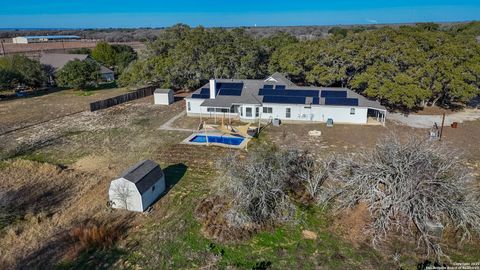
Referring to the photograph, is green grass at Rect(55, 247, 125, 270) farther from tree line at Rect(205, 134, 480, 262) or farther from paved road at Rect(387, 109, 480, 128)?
paved road at Rect(387, 109, 480, 128)

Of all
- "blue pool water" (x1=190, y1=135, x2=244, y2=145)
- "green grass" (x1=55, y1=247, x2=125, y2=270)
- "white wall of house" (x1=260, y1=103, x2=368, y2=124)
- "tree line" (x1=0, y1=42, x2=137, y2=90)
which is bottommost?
"green grass" (x1=55, y1=247, x2=125, y2=270)

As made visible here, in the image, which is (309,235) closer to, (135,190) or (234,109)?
(135,190)

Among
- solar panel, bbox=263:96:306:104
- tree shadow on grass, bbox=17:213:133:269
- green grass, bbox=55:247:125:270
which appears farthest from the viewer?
solar panel, bbox=263:96:306:104

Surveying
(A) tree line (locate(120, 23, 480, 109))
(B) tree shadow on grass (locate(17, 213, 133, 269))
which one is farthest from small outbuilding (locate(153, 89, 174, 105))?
(B) tree shadow on grass (locate(17, 213, 133, 269))

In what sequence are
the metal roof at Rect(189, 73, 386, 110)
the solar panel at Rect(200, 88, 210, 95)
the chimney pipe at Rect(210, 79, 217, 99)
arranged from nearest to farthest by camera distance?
the metal roof at Rect(189, 73, 386, 110)
the chimney pipe at Rect(210, 79, 217, 99)
the solar panel at Rect(200, 88, 210, 95)

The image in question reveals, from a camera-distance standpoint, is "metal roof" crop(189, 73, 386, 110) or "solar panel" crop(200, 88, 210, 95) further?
"solar panel" crop(200, 88, 210, 95)

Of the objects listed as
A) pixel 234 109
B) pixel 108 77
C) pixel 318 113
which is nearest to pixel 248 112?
pixel 234 109

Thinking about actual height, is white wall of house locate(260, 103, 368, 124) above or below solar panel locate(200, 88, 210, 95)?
below
